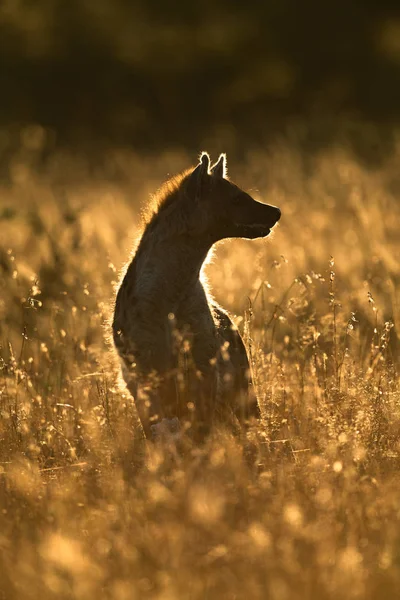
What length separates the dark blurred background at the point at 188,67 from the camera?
2670 centimetres

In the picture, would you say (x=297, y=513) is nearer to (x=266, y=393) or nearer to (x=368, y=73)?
(x=266, y=393)

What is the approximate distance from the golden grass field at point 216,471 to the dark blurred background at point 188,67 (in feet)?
50.4

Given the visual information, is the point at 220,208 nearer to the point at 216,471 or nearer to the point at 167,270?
the point at 167,270

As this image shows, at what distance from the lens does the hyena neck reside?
270 inches

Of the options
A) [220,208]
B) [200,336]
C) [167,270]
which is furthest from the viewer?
[220,208]

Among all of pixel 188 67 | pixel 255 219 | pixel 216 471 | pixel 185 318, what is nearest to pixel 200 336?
pixel 185 318

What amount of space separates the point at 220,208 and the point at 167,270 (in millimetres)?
653

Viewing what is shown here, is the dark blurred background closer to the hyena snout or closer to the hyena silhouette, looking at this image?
the hyena snout

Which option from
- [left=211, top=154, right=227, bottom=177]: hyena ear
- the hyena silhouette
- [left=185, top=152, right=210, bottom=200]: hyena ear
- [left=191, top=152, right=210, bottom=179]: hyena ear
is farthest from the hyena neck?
[left=211, top=154, right=227, bottom=177]: hyena ear

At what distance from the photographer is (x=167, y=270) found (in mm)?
6945

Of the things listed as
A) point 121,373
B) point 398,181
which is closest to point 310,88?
point 398,181

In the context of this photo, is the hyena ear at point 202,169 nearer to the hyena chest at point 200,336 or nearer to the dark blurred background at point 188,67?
the hyena chest at point 200,336

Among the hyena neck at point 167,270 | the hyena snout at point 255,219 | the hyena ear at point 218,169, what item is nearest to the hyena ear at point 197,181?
the hyena ear at point 218,169

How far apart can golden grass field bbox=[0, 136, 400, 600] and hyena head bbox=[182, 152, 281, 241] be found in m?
0.48
